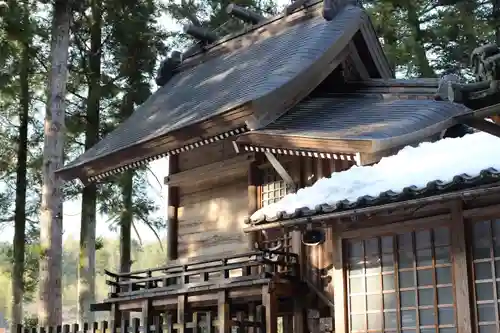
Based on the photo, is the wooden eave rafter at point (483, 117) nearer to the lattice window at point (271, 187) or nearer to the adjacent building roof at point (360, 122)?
the adjacent building roof at point (360, 122)

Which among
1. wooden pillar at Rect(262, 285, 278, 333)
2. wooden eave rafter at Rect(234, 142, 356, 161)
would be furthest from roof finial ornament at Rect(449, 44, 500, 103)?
wooden pillar at Rect(262, 285, 278, 333)

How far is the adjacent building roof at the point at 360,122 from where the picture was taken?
344 inches

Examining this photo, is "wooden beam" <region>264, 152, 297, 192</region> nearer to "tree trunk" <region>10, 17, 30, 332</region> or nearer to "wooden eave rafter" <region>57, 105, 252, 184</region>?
"wooden eave rafter" <region>57, 105, 252, 184</region>

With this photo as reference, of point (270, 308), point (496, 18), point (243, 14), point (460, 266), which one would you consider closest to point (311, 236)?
point (460, 266)

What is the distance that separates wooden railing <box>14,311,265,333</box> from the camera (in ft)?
33.1


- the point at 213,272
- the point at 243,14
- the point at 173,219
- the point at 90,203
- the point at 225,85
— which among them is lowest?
the point at 213,272

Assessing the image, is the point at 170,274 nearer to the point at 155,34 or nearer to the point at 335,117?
the point at 335,117

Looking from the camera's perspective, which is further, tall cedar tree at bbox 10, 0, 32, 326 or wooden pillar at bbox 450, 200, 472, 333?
tall cedar tree at bbox 10, 0, 32, 326

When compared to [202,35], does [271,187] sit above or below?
below

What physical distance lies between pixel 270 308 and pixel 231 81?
17.8 feet

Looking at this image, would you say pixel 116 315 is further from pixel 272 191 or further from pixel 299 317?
pixel 272 191

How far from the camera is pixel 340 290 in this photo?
729 centimetres

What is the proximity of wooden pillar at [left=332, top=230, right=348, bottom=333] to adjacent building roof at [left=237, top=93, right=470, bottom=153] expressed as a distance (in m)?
1.62

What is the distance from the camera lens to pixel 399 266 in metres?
6.94
